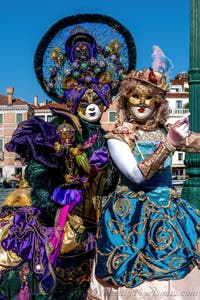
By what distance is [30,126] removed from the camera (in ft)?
13.4

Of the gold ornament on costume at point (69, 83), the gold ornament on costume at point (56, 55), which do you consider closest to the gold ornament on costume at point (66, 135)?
the gold ornament on costume at point (69, 83)

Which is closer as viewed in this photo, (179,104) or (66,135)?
(66,135)

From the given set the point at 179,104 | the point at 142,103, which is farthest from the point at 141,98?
Result: the point at 179,104

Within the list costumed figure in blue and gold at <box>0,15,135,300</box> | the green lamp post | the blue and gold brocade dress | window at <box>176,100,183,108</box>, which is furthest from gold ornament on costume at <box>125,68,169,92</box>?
window at <box>176,100,183,108</box>

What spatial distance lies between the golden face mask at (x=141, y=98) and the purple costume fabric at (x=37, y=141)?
3.33 ft

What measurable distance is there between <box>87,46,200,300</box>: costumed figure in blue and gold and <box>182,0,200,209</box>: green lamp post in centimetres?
357

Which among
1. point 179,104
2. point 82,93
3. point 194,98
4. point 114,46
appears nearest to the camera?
point 82,93

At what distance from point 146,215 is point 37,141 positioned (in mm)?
1313

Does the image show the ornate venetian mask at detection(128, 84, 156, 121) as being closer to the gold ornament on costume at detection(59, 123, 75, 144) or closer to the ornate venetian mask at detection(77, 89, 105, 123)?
the gold ornament on costume at detection(59, 123, 75, 144)

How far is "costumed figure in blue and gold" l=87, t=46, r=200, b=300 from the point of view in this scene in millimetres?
2785

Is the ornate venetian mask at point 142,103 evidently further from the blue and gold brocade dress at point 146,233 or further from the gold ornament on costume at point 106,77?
the gold ornament on costume at point 106,77

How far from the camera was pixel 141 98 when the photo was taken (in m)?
3.13

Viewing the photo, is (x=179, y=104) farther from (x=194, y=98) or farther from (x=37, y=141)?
(x=37, y=141)

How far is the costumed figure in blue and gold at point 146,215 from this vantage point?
2785mm
